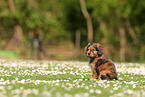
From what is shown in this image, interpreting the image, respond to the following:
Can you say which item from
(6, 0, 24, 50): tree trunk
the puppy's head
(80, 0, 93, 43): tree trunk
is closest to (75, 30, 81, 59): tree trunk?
(80, 0, 93, 43): tree trunk

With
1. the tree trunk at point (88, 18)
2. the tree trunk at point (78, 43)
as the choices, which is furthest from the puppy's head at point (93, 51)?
the tree trunk at point (88, 18)

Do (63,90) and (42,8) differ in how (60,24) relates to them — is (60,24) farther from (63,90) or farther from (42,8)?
(63,90)

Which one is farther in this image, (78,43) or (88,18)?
(88,18)

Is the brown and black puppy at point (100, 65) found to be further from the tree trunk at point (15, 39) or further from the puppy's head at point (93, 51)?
the tree trunk at point (15, 39)

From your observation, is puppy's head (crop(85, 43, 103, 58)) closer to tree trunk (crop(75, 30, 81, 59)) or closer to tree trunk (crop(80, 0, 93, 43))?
tree trunk (crop(75, 30, 81, 59))

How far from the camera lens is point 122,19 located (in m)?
34.6

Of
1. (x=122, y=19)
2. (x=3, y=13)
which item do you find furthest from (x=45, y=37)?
(x=122, y=19)

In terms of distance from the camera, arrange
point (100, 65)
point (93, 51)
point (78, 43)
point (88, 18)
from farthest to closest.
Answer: point (88, 18) < point (78, 43) < point (100, 65) < point (93, 51)

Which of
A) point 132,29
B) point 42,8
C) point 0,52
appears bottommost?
point 0,52

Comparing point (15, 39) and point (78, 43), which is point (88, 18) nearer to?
point (78, 43)

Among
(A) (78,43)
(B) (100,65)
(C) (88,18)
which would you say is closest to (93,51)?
(B) (100,65)

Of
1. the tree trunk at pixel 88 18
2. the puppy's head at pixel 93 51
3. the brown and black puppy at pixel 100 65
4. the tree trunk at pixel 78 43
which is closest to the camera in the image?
the puppy's head at pixel 93 51

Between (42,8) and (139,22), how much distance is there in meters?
12.8

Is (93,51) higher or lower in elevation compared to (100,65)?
higher
